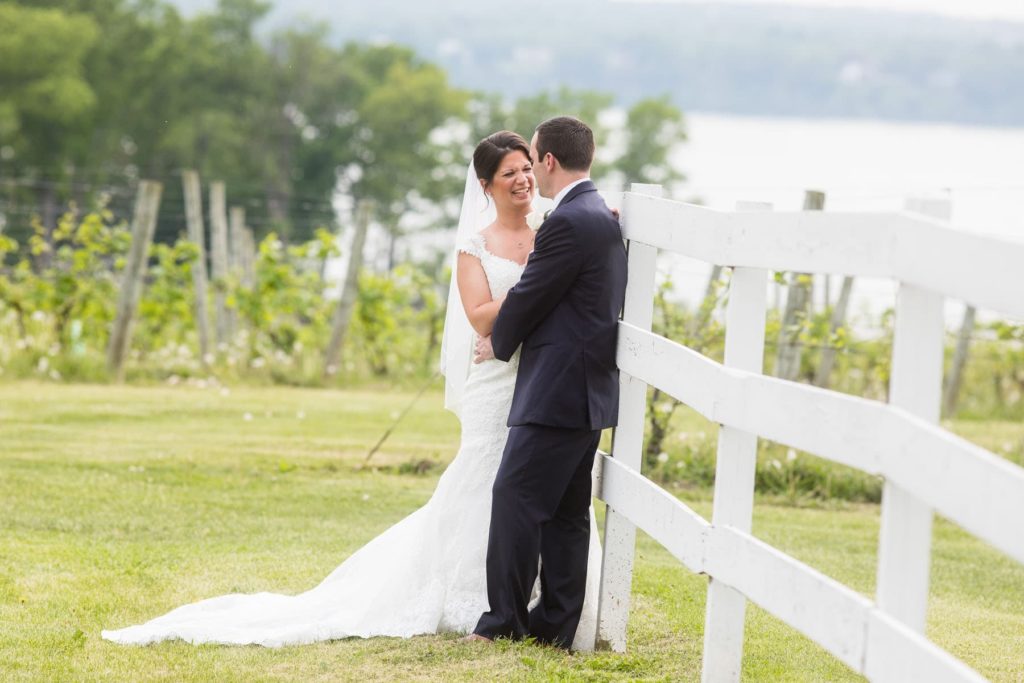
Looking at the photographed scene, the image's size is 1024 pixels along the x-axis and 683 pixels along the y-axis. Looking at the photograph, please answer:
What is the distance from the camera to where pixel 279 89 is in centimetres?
6925

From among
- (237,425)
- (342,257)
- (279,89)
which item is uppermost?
(279,89)

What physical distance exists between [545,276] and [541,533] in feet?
3.35

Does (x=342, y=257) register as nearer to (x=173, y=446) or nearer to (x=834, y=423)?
(x=173, y=446)

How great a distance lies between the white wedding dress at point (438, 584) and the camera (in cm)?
518

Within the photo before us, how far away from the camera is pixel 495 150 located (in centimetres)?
519

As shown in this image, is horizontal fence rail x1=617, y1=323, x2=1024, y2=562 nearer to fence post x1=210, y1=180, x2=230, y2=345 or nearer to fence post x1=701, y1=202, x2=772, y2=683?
fence post x1=701, y1=202, x2=772, y2=683

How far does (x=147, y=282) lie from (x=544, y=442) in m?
12.8

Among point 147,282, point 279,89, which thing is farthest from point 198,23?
point 147,282

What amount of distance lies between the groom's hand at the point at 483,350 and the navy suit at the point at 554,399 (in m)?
0.22

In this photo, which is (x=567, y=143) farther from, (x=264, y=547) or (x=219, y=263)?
(x=219, y=263)

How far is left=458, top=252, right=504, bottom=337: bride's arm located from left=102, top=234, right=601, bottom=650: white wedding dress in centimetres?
3

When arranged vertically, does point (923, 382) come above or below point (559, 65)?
below

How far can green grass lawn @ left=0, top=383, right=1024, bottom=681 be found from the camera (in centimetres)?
479

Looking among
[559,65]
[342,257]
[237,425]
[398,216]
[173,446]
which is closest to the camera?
[173,446]
